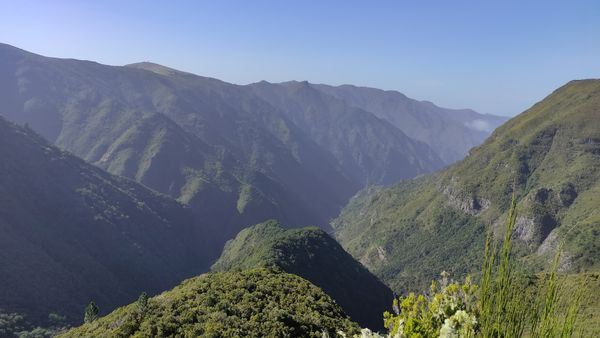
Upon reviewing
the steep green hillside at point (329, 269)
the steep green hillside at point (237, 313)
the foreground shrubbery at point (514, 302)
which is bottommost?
the steep green hillside at point (329, 269)

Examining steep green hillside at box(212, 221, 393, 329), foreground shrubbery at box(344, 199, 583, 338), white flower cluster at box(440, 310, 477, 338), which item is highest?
foreground shrubbery at box(344, 199, 583, 338)

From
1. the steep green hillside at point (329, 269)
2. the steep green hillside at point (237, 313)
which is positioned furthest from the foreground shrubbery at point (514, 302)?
the steep green hillside at point (329, 269)

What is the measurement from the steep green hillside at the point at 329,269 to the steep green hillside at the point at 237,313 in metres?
50.2

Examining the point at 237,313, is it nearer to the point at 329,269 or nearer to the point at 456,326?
the point at 456,326

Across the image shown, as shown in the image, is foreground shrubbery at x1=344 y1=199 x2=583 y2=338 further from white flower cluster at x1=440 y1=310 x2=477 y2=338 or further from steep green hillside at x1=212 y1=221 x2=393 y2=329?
steep green hillside at x1=212 y1=221 x2=393 y2=329

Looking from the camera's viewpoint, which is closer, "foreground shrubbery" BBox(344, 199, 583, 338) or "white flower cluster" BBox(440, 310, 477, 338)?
"foreground shrubbery" BBox(344, 199, 583, 338)

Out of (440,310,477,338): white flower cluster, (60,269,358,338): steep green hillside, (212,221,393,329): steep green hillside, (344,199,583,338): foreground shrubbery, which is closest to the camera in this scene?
(344,199,583,338): foreground shrubbery

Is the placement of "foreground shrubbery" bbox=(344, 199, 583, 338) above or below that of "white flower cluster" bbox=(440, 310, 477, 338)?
above

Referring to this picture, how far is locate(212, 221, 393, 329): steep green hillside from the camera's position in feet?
362

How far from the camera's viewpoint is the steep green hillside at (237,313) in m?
38.8

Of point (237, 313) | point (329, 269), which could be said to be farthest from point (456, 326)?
point (329, 269)

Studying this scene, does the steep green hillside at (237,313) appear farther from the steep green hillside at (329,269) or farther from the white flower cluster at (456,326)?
the steep green hillside at (329,269)

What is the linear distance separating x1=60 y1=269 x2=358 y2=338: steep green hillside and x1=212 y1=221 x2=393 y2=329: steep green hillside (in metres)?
50.2

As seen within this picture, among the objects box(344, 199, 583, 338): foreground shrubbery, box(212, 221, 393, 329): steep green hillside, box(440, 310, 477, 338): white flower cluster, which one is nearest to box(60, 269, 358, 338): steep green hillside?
box(440, 310, 477, 338): white flower cluster
